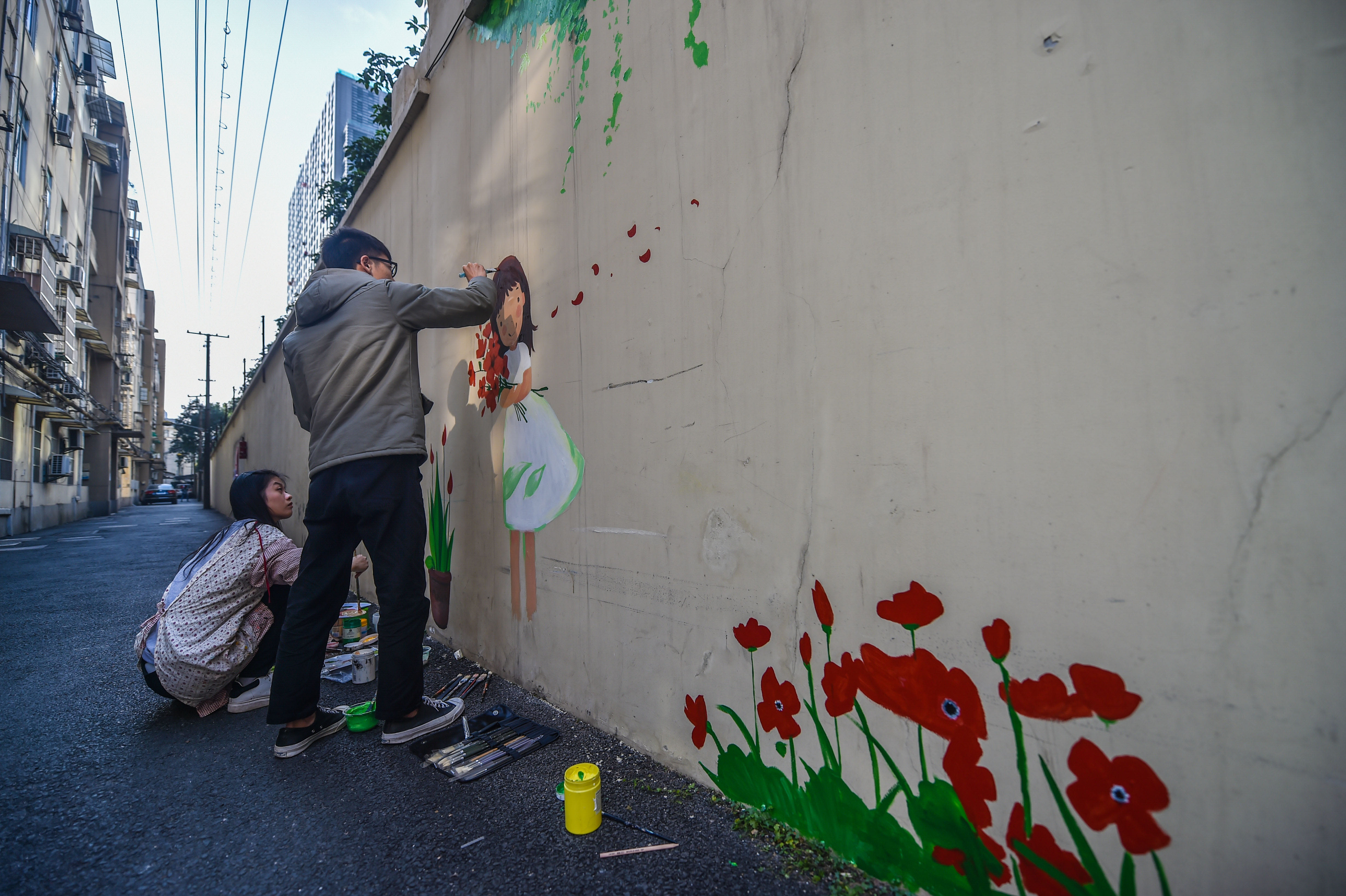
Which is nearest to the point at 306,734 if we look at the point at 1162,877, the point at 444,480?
the point at 444,480

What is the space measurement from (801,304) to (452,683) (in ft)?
7.48

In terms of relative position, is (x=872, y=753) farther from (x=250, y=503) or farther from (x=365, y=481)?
(x=250, y=503)

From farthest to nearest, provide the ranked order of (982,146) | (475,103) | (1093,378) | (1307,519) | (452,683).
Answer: (475,103), (452,683), (982,146), (1093,378), (1307,519)

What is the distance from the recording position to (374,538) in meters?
2.13

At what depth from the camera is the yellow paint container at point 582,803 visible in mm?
1507

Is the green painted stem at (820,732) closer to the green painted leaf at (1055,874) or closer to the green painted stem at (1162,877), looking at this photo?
the green painted leaf at (1055,874)

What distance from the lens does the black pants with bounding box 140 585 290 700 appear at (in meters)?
2.50

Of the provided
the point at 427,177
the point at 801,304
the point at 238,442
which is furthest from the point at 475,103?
the point at 238,442

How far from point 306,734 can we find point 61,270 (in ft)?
68.2

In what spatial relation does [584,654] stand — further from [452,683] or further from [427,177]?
[427,177]

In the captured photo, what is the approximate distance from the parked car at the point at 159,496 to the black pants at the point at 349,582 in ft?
141

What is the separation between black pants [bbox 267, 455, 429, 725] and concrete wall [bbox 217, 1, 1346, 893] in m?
0.71

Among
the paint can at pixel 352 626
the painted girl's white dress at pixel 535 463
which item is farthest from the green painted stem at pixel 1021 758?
the paint can at pixel 352 626

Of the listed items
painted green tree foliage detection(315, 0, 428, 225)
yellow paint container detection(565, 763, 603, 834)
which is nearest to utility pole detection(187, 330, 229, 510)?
painted green tree foliage detection(315, 0, 428, 225)
